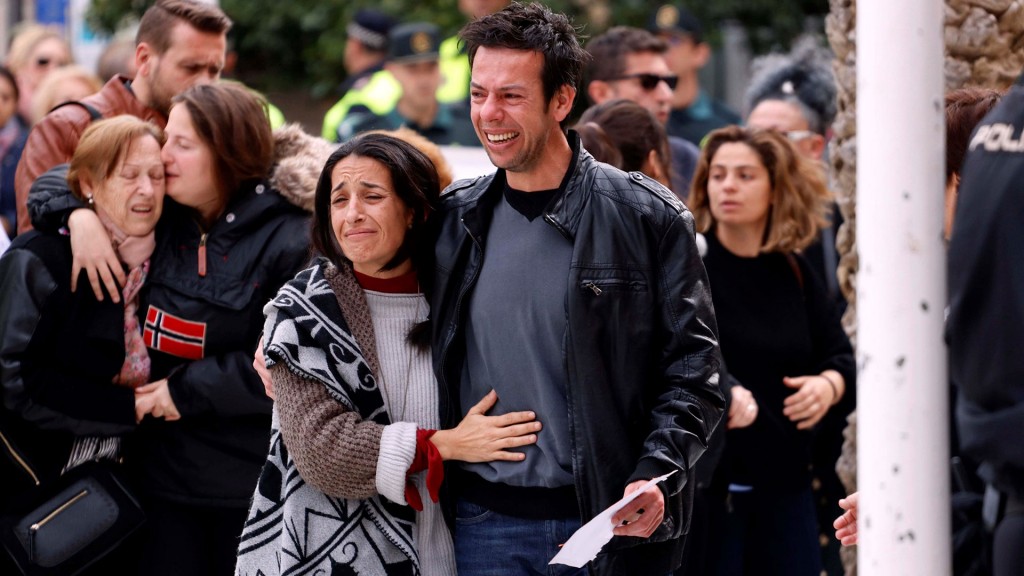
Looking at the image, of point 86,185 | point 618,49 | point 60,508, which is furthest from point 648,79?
point 60,508

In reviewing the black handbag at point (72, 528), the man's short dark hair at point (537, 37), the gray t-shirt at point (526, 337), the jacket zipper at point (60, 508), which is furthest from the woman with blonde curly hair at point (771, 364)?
the jacket zipper at point (60, 508)

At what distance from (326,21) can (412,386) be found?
328 inches

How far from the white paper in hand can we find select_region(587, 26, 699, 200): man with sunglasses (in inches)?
132

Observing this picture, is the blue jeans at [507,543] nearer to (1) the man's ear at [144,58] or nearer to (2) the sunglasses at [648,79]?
(1) the man's ear at [144,58]

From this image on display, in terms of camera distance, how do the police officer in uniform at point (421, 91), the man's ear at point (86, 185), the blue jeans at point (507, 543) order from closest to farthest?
1. the blue jeans at point (507, 543)
2. the man's ear at point (86, 185)
3. the police officer in uniform at point (421, 91)

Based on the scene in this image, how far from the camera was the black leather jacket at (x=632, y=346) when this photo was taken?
3.43 metres

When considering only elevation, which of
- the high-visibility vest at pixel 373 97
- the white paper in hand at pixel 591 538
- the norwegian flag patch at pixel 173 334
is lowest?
the white paper in hand at pixel 591 538

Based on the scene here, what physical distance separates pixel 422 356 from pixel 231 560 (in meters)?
1.22

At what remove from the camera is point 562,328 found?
3.51m

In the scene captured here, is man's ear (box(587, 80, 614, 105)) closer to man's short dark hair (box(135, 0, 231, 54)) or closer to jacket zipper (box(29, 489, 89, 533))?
man's short dark hair (box(135, 0, 231, 54))

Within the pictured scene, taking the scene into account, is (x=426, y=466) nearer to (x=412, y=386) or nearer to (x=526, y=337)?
(x=412, y=386)

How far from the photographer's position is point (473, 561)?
12.1ft

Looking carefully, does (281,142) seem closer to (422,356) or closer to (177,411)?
(177,411)

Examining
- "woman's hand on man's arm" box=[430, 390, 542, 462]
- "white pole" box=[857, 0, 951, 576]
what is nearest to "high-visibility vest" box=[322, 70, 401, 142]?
"woman's hand on man's arm" box=[430, 390, 542, 462]
